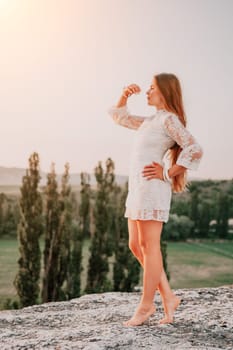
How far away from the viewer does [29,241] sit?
11195 millimetres

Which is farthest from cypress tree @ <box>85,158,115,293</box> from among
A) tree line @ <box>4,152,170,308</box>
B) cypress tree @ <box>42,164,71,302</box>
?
cypress tree @ <box>42,164,71,302</box>

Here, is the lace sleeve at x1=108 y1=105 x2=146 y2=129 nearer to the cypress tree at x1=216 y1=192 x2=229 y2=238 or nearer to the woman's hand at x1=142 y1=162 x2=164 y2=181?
the woman's hand at x1=142 y1=162 x2=164 y2=181

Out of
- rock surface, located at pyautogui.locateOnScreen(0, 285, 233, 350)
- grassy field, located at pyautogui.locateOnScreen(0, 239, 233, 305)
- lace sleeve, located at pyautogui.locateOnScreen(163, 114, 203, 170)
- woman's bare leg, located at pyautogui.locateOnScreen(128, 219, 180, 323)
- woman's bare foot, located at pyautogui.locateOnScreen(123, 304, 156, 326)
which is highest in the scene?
lace sleeve, located at pyautogui.locateOnScreen(163, 114, 203, 170)

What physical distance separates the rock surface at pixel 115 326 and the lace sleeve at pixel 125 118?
135 centimetres

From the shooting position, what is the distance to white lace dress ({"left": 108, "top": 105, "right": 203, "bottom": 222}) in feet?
12.9

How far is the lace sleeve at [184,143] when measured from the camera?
3.92 m

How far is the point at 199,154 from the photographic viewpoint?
3936mm

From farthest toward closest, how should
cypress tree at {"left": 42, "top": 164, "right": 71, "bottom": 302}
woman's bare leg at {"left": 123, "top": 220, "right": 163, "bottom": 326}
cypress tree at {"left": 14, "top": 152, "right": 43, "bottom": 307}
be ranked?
cypress tree at {"left": 42, "top": 164, "right": 71, "bottom": 302} → cypress tree at {"left": 14, "top": 152, "right": 43, "bottom": 307} → woman's bare leg at {"left": 123, "top": 220, "right": 163, "bottom": 326}

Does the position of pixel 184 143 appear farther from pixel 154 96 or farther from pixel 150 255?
pixel 150 255

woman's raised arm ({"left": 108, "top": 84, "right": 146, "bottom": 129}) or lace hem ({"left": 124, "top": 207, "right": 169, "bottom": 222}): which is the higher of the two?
woman's raised arm ({"left": 108, "top": 84, "right": 146, "bottom": 129})

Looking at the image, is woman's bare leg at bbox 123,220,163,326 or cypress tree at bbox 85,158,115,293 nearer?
woman's bare leg at bbox 123,220,163,326

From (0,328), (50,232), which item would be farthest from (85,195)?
(0,328)

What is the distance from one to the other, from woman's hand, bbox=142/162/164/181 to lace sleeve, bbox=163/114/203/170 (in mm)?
127

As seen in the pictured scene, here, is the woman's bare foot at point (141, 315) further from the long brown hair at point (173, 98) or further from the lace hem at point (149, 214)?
the long brown hair at point (173, 98)
